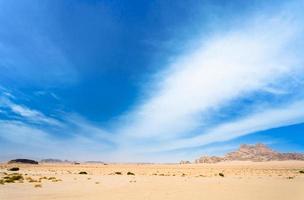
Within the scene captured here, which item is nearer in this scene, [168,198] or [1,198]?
[1,198]

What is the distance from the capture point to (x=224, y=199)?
612 inches

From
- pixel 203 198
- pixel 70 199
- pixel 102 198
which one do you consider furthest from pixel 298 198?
pixel 70 199

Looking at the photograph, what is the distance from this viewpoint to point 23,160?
158 meters

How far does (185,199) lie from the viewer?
601 inches

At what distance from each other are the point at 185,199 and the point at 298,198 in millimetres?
5697

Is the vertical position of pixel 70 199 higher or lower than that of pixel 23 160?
lower

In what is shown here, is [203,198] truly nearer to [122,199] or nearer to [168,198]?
[168,198]

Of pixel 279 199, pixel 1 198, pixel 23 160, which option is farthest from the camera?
A: pixel 23 160

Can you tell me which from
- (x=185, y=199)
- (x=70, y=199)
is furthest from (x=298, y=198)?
(x=70, y=199)

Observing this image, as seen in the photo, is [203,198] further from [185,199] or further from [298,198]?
[298,198]

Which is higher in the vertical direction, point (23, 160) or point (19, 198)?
point (23, 160)

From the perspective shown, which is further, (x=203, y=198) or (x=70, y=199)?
(x=203, y=198)

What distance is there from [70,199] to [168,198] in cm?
468

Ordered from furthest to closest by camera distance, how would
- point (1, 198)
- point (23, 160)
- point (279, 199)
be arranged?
1. point (23, 160)
2. point (279, 199)
3. point (1, 198)
